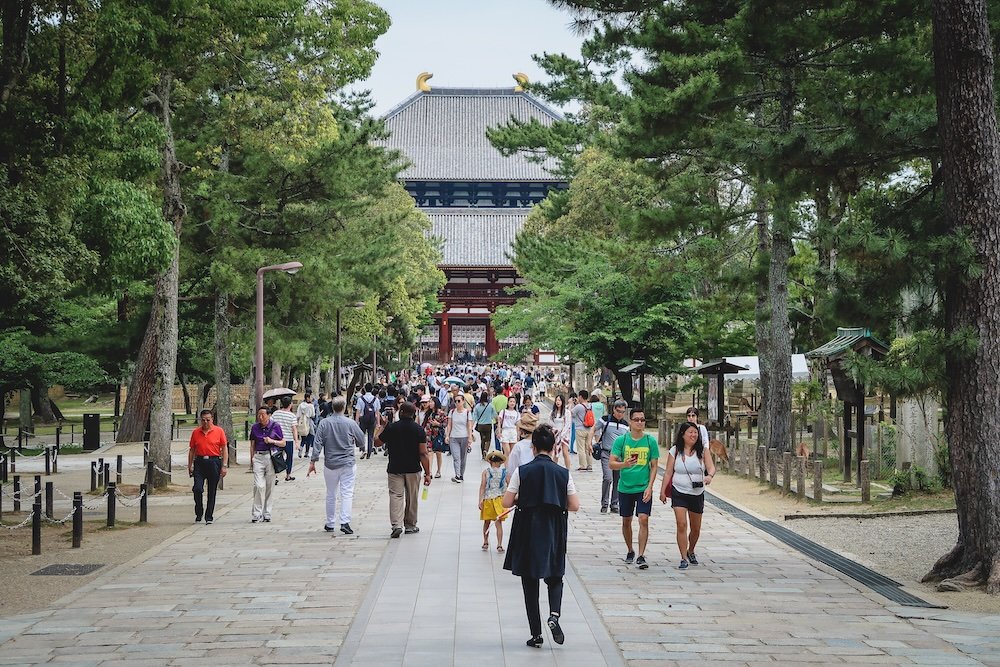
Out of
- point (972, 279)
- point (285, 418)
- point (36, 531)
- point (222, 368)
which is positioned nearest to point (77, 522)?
point (36, 531)

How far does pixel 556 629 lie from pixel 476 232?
78.8m

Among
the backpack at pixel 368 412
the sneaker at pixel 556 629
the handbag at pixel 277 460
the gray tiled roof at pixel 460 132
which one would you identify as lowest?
the sneaker at pixel 556 629

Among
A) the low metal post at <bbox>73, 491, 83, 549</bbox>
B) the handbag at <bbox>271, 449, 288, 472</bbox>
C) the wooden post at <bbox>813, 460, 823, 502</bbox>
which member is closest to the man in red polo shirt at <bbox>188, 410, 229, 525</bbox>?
the handbag at <bbox>271, 449, 288, 472</bbox>

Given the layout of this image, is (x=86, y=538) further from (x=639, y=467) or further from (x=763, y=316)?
(x=763, y=316)

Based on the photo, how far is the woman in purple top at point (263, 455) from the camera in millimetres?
14742


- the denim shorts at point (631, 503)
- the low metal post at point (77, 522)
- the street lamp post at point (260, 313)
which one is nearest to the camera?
the denim shorts at point (631, 503)

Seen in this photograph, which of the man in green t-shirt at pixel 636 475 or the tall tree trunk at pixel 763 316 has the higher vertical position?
the tall tree trunk at pixel 763 316

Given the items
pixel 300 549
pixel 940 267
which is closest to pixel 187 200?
pixel 300 549

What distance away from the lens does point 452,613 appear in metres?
8.98

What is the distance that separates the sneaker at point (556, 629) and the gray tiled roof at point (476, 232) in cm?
7185

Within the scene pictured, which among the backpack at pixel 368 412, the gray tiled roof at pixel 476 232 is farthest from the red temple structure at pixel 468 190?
the backpack at pixel 368 412

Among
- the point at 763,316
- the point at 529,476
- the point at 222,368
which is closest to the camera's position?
the point at 529,476

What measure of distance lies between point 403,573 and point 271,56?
554 inches

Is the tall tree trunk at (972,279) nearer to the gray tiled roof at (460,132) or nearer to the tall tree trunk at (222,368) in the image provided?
the tall tree trunk at (222,368)
